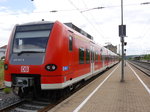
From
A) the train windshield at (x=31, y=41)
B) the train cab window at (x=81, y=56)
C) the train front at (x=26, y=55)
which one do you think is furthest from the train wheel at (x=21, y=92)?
the train cab window at (x=81, y=56)

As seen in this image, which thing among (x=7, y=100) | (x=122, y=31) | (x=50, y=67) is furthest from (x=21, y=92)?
(x=122, y=31)

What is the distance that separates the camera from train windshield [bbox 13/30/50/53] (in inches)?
323

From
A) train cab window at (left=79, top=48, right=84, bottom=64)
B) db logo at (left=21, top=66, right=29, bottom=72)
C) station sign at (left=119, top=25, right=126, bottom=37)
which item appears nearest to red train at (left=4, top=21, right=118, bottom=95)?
db logo at (left=21, top=66, right=29, bottom=72)

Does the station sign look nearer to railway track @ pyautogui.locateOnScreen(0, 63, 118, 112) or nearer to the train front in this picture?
railway track @ pyautogui.locateOnScreen(0, 63, 118, 112)

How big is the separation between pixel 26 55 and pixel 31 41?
55 cm

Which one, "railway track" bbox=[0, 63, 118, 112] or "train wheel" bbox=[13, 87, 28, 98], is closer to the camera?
"railway track" bbox=[0, 63, 118, 112]

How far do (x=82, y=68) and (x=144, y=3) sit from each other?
6.77 meters

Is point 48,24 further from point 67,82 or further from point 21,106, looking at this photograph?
point 21,106

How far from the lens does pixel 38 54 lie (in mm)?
8031

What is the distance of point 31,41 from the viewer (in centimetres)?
841

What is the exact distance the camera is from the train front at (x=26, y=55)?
7879 millimetres

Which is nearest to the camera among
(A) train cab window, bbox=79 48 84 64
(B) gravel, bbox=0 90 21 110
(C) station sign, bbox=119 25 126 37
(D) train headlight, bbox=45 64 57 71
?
(D) train headlight, bbox=45 64 57 71

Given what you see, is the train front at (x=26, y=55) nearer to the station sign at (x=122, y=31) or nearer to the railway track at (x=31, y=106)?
Result: the railway track at (x=31, y=106)

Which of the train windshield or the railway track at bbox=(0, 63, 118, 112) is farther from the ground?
the train windshield
